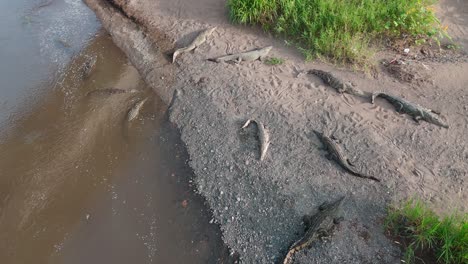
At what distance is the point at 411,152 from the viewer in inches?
254

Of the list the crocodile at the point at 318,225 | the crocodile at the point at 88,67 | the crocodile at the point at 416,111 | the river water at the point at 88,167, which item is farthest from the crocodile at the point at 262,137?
the crocodile at the point at 88,67

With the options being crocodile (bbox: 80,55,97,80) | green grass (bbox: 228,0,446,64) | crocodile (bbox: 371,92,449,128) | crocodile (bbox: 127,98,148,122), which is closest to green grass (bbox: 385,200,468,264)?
crocodile (bbox: 371,92,449,128)

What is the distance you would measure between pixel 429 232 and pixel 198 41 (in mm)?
6470

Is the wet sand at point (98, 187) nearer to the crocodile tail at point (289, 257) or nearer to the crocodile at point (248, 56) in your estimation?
the crocodile tail at point (289, 257)

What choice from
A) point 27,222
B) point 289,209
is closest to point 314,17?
point 289,209

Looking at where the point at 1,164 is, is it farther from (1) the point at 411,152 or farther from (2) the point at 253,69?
(1) the point at 411,152

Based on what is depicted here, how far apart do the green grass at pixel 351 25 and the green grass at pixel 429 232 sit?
3.76m

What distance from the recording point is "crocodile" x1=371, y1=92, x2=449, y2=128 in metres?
6.86

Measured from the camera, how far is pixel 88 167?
699cm

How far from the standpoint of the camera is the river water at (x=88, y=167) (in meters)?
5.84

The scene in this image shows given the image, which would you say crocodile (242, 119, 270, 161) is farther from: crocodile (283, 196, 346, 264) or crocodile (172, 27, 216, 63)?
crocodile (172, 27, 216, 63)

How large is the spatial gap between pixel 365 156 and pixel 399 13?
3.99 meters

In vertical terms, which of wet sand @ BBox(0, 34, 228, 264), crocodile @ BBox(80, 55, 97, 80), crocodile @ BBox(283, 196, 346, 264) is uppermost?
crocodile @ BBox(283, 196, 346, 264)

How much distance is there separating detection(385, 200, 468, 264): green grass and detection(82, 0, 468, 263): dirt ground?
0.71ft
